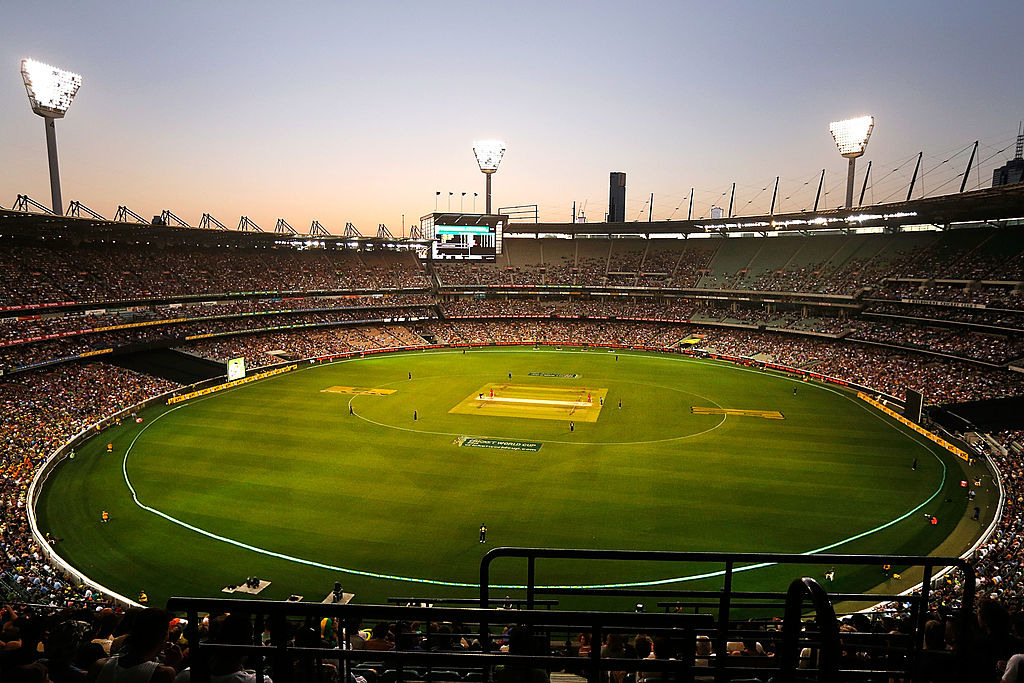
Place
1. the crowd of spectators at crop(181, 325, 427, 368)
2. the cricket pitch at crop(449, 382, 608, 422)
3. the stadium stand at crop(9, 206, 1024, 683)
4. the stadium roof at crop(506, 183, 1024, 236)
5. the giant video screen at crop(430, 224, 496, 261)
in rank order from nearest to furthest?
1. the stadium stand at crop(9, 206, 1024, 683)
2. the cricket pitch at crop(449, 382, 608, 422)
3. the stadium roof at crop(506, 183, 1024, 236)
4. the crowd of spectators at crop(181, 325, 427, 368)
5. the giant video screen at crop(430, 224, 496, 261)

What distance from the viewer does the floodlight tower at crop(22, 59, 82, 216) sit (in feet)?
161

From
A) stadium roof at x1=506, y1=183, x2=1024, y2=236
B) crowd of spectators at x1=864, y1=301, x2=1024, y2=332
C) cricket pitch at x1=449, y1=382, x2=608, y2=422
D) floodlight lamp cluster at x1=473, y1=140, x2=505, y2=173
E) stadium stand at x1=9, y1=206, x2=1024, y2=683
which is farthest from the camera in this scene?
floodlight lamp cluster at x1=473, y1=140, x2=505, y2=173

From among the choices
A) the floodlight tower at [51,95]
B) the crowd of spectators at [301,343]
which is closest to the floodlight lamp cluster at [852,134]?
the crowd of spectators at [301,343]

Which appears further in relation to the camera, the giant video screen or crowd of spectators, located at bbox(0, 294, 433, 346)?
the giant video screen

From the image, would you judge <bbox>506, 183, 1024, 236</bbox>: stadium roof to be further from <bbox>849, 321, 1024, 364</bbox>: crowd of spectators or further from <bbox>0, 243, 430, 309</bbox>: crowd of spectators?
<bbox>0, 243, 430, 309</bbox>: crowd of spectators

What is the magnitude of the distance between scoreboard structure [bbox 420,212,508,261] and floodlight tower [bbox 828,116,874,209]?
45.1 m

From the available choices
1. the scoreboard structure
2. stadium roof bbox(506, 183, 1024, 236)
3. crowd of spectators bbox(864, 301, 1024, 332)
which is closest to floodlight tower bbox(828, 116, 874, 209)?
stadium roof bbox(506, 183, 1024, 236)

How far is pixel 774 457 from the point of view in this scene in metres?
33.5

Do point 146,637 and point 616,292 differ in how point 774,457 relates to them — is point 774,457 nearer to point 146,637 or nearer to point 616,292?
point 146,637

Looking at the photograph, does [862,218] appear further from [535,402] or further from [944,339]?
[535,402]

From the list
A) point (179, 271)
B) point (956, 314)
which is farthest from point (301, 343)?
point (956, 314)

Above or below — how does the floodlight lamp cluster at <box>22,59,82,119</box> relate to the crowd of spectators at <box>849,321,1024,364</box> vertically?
above

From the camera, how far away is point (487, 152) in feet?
290

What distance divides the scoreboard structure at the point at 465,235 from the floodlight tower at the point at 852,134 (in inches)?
1774
